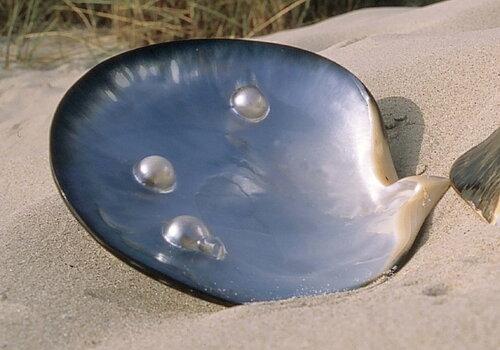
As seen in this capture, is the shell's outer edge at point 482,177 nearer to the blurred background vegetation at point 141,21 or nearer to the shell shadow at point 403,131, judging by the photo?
the shell shadow at point 403,131

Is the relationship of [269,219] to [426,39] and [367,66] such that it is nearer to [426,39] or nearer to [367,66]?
[367,66]

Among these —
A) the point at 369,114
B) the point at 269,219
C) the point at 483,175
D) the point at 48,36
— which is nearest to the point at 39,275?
the point at 269,219

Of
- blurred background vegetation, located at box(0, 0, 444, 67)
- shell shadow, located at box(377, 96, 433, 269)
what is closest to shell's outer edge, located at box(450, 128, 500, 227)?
shell shadow, located at box(377, 96, 433, 269)

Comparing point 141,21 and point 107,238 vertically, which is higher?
point 107,238

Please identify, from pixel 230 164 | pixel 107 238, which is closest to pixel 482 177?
pixel 230 164

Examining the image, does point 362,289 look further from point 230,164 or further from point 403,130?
point 403,130
